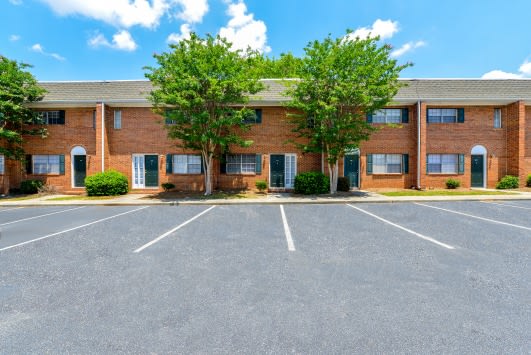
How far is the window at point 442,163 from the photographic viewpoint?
17469 millimetres

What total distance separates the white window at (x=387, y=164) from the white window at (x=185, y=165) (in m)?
14.1

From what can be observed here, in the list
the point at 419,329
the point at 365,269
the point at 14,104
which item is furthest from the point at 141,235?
the point at 14,104

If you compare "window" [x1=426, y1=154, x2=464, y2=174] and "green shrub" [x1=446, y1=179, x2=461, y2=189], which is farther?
"window" [x1=426, y1=154, x2=464, y2=174]

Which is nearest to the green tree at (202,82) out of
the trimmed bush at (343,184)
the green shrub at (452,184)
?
the trimmed bush at (343,184)

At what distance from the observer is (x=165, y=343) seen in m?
2.48

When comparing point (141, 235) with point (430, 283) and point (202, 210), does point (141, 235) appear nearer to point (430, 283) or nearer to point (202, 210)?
point (202, 210)

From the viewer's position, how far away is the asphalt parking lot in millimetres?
2529

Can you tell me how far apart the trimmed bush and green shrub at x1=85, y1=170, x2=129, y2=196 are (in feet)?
51.8

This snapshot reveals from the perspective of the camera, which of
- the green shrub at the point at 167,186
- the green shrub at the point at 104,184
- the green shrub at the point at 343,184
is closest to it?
the green shrub at the point at 104,184

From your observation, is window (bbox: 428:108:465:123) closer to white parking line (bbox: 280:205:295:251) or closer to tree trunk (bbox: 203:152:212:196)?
white parking line (bbox: 280:205:295:251)

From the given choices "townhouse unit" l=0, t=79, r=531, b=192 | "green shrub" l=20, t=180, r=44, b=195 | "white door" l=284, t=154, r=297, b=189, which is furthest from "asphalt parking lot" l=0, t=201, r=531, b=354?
"green shrub" l=20, t=180, r=44, b=195

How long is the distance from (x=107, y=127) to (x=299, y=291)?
64.0 ft

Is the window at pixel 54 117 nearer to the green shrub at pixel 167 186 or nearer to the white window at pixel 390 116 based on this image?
the green shrub at pixel 167 186

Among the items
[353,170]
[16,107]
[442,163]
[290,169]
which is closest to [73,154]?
[16,107]
